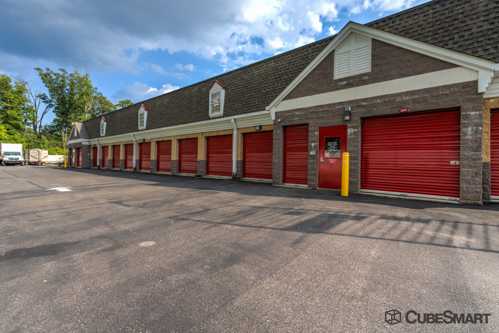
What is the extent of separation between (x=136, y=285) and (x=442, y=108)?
9.39m

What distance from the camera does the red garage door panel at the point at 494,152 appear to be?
710 centimetres

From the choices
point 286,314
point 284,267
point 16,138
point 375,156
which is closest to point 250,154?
point 375,156

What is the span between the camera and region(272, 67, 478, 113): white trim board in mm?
7198

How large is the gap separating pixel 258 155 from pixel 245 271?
35.8ft

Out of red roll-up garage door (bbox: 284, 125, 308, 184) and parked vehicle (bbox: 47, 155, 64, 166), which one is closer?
red roll-up garage door (bbox: 284, 125, 308, 184)

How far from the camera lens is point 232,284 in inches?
105

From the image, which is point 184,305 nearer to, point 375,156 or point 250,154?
point 375,156

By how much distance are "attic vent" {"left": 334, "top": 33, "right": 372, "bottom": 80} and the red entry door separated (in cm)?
222

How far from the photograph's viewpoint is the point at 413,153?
8.18 m

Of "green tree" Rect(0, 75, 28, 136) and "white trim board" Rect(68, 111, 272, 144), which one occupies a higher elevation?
"green tree" Rect(0, 75, 28, 136)

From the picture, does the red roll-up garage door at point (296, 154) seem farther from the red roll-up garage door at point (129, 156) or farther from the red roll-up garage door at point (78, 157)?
the red roll-up garage door at point (78, 157)

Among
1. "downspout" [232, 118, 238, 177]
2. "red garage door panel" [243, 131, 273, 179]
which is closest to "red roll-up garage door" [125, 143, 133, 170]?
"downspout" [232, 118, 238, 177]

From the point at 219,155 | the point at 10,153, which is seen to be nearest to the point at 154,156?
the point at 219,155

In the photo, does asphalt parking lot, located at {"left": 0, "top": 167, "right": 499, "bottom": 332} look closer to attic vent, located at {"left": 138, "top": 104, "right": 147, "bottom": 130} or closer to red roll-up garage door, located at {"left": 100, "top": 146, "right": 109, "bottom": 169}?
attic vent, located at {"left": 138, "top": 104, "right": 147, "bottom": 130}
